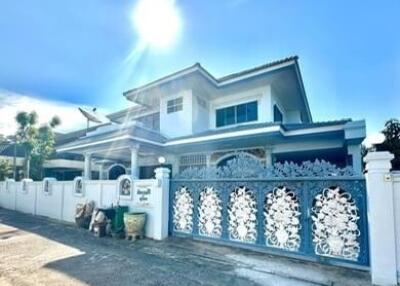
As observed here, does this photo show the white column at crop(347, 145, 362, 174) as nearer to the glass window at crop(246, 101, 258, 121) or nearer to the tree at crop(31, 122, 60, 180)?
the glass window at crop(246, 101, 258, 121)

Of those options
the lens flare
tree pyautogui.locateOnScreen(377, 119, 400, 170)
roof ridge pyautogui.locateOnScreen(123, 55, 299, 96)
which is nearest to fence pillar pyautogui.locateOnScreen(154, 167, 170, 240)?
the lens flare

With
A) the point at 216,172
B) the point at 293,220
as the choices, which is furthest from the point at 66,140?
the point at 293,220

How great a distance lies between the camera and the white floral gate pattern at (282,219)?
20.6 ft

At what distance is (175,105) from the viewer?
566 inches

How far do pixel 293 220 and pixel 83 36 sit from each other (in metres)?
8.55

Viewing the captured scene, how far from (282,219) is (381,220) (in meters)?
2.05

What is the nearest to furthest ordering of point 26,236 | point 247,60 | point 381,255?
point 381,255, point 26,236, point 247,60

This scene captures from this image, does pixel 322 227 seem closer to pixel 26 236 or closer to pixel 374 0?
pixel 374 0

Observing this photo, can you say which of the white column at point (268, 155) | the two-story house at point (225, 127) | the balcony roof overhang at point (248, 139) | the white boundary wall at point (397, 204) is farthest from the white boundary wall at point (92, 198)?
the white boundary wall at point (397, 204)

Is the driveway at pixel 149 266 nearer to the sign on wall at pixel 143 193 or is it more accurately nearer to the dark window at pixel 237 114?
the sign on wall at pixel 143 193

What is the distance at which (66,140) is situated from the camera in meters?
32.6

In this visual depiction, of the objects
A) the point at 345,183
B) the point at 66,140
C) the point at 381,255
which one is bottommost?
the point at 381,255

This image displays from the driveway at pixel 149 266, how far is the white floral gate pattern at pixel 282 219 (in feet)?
1.27

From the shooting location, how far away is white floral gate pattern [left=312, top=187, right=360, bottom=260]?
554 cm
